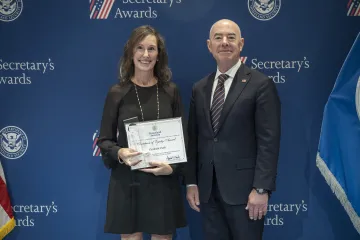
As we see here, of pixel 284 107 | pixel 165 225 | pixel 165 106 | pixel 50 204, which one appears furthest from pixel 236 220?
pixel 50 204

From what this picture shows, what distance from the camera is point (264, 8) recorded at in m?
3.30

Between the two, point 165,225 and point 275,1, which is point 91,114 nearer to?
point 165,225

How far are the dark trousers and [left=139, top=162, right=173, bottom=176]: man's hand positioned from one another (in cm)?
30

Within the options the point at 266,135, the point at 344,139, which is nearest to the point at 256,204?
the point at 266,135

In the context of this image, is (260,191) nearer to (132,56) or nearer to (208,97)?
(208,97)

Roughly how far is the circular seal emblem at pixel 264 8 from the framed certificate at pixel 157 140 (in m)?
1.24

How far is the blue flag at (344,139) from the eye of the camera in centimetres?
296

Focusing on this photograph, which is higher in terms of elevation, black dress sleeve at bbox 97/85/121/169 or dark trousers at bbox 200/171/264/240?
black dress sleeve at bbox 97/85/121/169

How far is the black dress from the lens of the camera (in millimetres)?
2736

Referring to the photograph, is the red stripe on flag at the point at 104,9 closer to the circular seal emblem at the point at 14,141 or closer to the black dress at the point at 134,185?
the black dress at the point at 134,185

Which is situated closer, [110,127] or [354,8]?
[110,127]

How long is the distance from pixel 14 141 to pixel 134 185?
53.7 inches

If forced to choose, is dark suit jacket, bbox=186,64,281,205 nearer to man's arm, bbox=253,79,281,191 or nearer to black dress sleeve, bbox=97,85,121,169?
man's arm, bbox=253,79,281,191

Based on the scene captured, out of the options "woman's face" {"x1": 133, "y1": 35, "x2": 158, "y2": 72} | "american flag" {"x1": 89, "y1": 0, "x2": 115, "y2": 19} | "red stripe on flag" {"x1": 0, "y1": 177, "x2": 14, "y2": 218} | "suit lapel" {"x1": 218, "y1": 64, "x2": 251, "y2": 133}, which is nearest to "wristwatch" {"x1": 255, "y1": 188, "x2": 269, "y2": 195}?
"suit lapel" {"x1": 218, "y1": 64, "x2": 251, "y2": 133}
